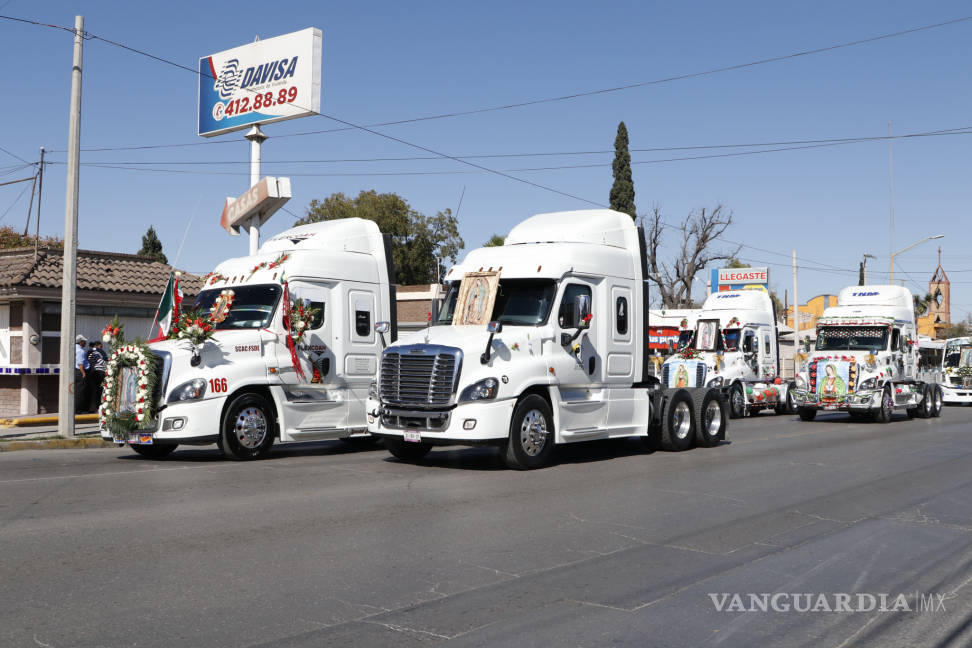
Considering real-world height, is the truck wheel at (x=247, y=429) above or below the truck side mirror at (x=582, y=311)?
below

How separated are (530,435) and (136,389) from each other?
216 inches

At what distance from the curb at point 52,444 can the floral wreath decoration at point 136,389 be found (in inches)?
139

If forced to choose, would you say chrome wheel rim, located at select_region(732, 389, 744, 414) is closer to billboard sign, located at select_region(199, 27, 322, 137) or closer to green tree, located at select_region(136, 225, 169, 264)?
billboard sign, located at select_region(199, 27, 322, 137)

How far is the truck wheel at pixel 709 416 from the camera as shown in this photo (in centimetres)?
1567

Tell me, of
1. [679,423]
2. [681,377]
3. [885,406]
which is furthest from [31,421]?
[885,406]

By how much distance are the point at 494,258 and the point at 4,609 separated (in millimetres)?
8989

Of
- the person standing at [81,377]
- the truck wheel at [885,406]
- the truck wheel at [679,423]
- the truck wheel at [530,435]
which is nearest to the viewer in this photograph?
the truck wheel at [530,435]

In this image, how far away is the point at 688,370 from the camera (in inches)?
924

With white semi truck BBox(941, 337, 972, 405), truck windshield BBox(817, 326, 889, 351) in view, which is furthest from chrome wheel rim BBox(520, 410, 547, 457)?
white semi truck BBox(941, 337, 972, 405)

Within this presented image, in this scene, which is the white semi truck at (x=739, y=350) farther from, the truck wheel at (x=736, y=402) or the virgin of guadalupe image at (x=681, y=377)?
the virgin of guadalupe image at (x=681, y=377)

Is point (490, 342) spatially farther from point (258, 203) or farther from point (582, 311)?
point (258, 203)

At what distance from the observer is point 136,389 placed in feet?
41.2

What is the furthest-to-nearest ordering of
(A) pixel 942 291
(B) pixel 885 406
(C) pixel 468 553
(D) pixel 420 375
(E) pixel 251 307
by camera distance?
1. (A) pixel 942 291
2. (B) pixel 885 406
3. (E) pixel 251 307
4. (D) pixel 420 375
5. (C) pixel 468 553

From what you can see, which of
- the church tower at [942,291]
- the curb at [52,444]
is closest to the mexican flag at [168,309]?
the curb at [52,444]
